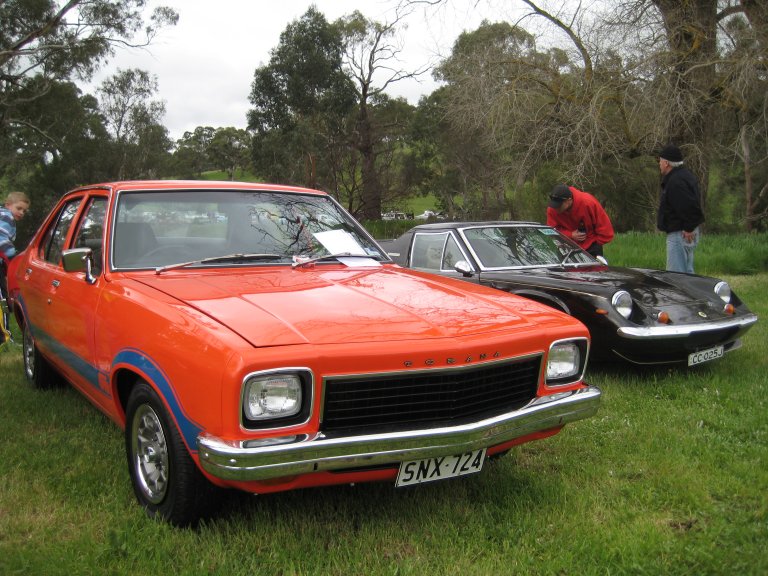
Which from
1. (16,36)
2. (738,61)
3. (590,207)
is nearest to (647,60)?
(738,61)

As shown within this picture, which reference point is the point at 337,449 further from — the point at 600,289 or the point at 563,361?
the point at 600,289

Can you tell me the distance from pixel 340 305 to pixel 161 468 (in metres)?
1.05

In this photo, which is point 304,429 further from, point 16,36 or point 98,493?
point 16,36

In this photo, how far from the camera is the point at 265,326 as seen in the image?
8.29 ft

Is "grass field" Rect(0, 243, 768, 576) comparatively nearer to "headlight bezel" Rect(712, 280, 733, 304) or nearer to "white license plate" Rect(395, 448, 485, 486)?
"white license plate" Rect(395, 448, 485, 486)

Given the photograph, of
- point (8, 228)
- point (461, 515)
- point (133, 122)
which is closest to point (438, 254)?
point (461, 515)

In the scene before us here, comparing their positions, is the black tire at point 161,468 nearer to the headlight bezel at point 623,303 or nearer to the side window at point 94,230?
the side window at point 94,230

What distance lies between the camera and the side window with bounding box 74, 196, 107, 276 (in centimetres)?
363

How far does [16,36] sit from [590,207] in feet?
101

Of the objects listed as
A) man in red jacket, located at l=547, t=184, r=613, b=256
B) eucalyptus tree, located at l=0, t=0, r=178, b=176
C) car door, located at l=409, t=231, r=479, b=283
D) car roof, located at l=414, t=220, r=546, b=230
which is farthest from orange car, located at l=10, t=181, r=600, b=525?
eucalyptus tree, located at l=0, t=0, r=178, b=176

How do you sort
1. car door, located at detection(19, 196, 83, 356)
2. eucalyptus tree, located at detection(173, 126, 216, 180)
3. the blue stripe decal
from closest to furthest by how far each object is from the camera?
the blue stripe decal
car door, located at detection(19, 196, 83, 356)
eucalyptus tree, located at detection(173, 126, 216, 180)

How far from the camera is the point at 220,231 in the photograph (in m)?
3.79

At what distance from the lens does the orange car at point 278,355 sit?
2377 millimetres

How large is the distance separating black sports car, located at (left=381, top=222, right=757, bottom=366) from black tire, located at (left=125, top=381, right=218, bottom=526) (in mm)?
3462
